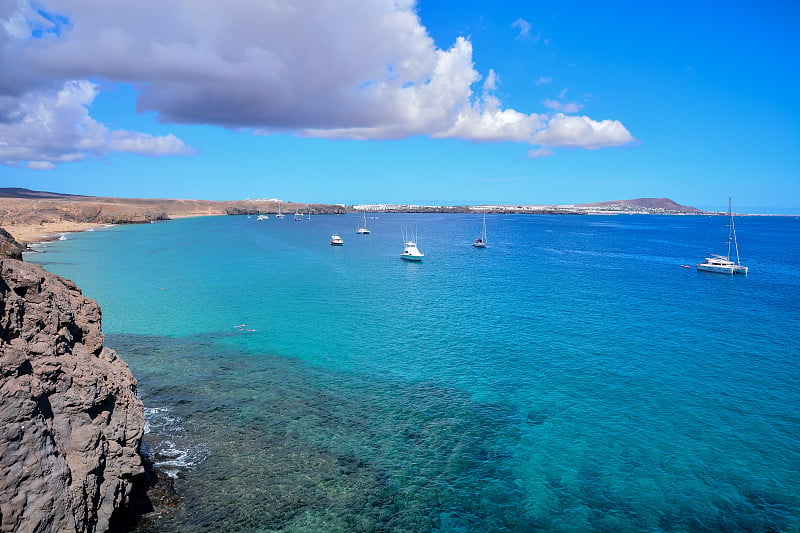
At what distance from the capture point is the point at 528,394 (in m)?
28.3

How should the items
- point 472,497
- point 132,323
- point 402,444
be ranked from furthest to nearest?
1. point 132,323
2. point 402,444
3. point 472,497

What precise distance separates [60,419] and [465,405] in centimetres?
1889

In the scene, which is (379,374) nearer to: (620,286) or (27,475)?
(27,475)

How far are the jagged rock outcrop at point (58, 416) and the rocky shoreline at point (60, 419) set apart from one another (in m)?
0.03

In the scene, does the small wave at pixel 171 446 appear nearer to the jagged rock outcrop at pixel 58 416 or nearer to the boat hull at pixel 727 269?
the jagged rock outcrop at pixel 58 416

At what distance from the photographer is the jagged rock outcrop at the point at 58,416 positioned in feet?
41.8

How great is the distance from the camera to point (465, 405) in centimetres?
2653

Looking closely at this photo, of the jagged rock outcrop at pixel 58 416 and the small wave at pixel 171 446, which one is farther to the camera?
the small wave at pixel 171 446

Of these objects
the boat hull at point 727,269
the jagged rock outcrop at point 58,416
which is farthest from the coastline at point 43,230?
the boat hull at point 727,269

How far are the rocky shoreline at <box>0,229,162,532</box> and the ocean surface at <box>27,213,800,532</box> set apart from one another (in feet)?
8.23

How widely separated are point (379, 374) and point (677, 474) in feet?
56.5

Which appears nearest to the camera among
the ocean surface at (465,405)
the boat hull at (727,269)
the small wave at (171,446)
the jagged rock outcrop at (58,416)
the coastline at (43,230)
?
the jagged rock outcrop at (58,416)

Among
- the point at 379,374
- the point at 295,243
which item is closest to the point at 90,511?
the point at 379,374

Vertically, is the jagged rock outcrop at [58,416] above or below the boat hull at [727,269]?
above
